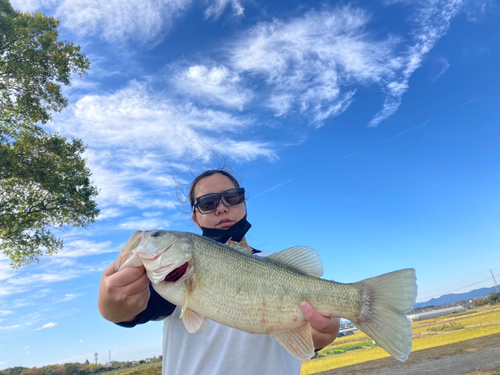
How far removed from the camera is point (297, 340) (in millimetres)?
2379

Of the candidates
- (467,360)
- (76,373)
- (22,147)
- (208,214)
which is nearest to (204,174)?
(208,214)

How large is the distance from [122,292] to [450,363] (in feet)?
59.2

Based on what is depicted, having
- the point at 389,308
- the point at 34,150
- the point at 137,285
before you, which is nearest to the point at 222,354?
the point at 137,285

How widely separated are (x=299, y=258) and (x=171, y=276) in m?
1.07

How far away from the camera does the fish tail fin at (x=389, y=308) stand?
222cm

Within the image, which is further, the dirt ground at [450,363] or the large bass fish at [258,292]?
the dirt ground at [450,363]

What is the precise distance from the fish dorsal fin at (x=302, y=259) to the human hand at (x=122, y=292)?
1058 millimetres

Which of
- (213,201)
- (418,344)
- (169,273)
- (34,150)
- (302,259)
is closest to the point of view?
(169,273)

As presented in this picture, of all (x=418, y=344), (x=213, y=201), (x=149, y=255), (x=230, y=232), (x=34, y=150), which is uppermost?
(x=34, y=150)

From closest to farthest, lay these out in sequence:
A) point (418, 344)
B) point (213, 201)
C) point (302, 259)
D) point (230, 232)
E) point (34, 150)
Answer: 1. point (302, 259)
2. point (230, 232)
3. point (213, 201)
4. point (34, 150)
5. point (418, 344)

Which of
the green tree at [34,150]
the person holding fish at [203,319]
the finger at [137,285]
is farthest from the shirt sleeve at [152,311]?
the green tree at [34,150]

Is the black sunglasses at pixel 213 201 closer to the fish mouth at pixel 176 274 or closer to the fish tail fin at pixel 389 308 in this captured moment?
the fish mouth at pixel 176 274

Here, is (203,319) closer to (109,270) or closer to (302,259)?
(109,270)

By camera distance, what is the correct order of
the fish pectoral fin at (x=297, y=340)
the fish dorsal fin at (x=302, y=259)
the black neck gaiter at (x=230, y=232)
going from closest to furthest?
1. the fish pectoral fin at (x=297, y=340)
2. the fish dorsal fin at (x=302, y=259)
3. the black neck gaiter at (x=230, y=232)
